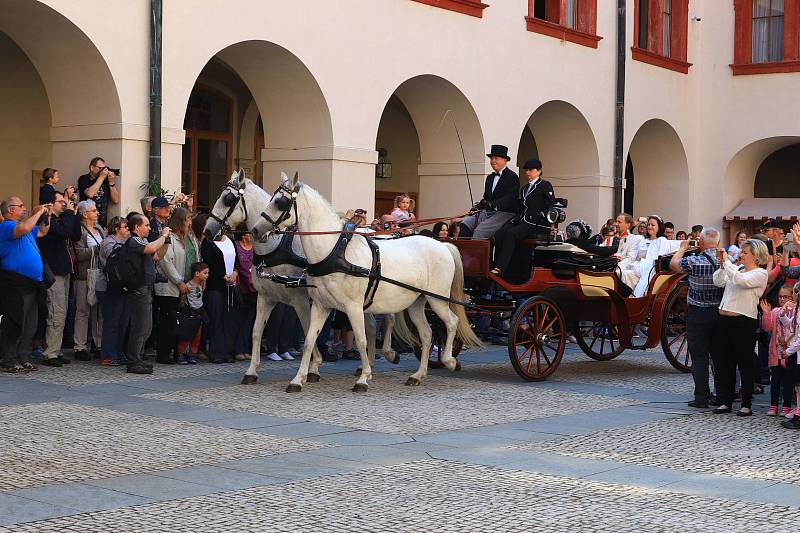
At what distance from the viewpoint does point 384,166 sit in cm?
2398

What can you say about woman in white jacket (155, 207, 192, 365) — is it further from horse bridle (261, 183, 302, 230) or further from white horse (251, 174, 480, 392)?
horse bridle (261, 183, 302, 230)

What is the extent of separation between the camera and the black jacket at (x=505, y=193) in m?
12.4

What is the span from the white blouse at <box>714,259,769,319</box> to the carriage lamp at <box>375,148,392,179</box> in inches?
551

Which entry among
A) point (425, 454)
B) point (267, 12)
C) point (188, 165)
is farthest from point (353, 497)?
point (188, 165)

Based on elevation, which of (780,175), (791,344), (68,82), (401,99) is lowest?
(791,344)

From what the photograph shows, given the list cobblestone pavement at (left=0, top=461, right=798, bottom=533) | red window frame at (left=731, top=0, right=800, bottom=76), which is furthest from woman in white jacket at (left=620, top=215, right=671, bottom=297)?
red window frame at (left=731, top=0, right=800, bottom=76)

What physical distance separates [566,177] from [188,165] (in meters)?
7.38

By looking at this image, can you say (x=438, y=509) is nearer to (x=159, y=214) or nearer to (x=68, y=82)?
(x=159, y=214)

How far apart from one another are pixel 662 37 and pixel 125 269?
16.2 metres

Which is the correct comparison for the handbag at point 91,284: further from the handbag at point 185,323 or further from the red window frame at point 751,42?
the red window frame at point 751,42

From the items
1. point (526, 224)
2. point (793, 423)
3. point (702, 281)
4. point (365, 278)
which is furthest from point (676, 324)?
point (365, 278)

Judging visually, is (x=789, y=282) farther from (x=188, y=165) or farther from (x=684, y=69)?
(x=684, y=69)

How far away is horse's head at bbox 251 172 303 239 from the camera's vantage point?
35.9 feet

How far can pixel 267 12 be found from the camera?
52.7ft
